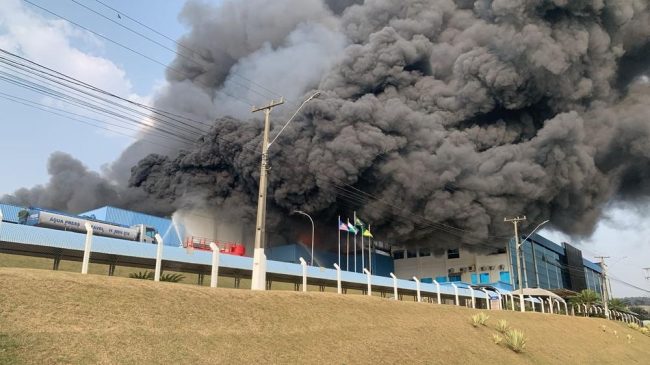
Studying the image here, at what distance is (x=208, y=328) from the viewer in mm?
11242

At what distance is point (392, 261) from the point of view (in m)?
77.4

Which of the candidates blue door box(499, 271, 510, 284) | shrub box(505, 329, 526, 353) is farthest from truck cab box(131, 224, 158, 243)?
blue door box(499, 271, 510, 284)

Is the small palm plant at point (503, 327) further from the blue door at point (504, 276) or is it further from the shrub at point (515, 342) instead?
the blue door at point (504, 276)

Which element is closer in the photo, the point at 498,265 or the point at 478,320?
the point at 478,320

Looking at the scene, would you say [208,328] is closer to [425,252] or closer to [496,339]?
[496,339]

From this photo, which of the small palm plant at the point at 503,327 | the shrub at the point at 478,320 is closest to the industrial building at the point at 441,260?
the shrub at the point at 478,320

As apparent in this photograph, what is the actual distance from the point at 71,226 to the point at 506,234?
49641mm

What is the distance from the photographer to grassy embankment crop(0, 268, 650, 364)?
8.59 metres

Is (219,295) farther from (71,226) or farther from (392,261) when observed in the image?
(392,261)

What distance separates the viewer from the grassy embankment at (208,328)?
8594 mm

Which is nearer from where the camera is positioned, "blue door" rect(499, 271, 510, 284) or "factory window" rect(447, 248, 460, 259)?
"blue door" rect(499, 271, 510, 284)

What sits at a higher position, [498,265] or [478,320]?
[498,265]

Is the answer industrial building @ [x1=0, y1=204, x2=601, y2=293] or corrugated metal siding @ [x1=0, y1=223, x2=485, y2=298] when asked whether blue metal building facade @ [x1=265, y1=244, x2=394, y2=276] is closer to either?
industrial building @ [x1=0, y1=204, x2=601, y2=293]

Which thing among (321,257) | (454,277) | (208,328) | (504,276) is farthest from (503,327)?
(454,277)
